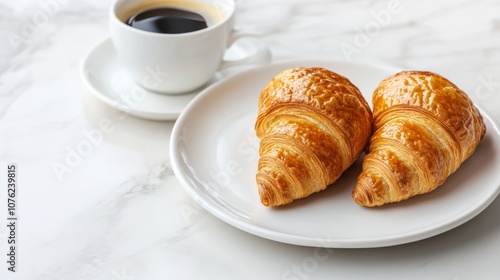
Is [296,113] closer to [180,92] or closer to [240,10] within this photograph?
[180,92]

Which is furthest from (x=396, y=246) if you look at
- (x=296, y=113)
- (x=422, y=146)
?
(x=296, y=113)

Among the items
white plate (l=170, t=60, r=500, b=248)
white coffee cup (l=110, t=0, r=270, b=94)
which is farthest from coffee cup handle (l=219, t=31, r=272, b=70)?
white plate (l=170, t=60, r=500, b=248)

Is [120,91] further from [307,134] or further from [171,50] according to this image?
[307,134]

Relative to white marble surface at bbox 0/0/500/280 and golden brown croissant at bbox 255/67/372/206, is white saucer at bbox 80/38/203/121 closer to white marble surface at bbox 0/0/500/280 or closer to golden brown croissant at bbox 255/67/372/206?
white marble surface at bbox 0/0/500/280

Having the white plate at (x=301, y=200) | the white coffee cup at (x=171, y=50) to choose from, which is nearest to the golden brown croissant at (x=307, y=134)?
the white plate at (x=301, y=200)

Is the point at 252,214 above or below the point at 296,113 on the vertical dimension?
below
